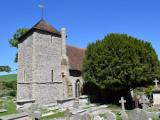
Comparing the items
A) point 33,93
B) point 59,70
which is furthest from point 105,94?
point 33,93

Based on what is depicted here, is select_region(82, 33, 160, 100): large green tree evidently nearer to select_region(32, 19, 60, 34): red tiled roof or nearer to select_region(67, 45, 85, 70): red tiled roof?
select_region(67, 45, 85, 70): red tiled roof

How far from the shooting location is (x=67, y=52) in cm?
3228

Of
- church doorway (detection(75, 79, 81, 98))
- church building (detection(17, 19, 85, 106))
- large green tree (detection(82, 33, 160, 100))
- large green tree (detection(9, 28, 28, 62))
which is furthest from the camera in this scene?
large green tree (detection(9, 28, 28, 62))

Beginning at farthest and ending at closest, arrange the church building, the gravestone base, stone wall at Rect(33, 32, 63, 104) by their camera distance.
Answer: the church building, stone wall at Rect(33, 32, 63, 104), the gravestone base

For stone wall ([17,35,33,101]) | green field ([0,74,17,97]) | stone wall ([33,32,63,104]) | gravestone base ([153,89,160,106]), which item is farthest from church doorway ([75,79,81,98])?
green field ([0,74,17,97])

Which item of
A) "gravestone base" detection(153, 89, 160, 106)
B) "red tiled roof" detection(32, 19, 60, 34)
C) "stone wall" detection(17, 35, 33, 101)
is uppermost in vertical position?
"red tiled roof" detection(32, 19, 60, 34)

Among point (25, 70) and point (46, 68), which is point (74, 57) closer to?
point (46, 68)

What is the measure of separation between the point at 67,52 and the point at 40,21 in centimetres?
561

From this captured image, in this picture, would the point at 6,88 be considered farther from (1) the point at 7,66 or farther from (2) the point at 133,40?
(2) the point at 133,40

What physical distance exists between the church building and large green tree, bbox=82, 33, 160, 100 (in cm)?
304

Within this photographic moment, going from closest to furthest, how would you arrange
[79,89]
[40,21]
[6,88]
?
[40,21] → [79,89] → [6,88]

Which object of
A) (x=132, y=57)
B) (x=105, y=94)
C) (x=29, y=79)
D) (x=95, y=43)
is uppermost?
(x=95, y=43)

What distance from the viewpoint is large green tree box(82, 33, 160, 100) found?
25375 millimetres

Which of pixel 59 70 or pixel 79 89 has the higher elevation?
pixel 59 70
